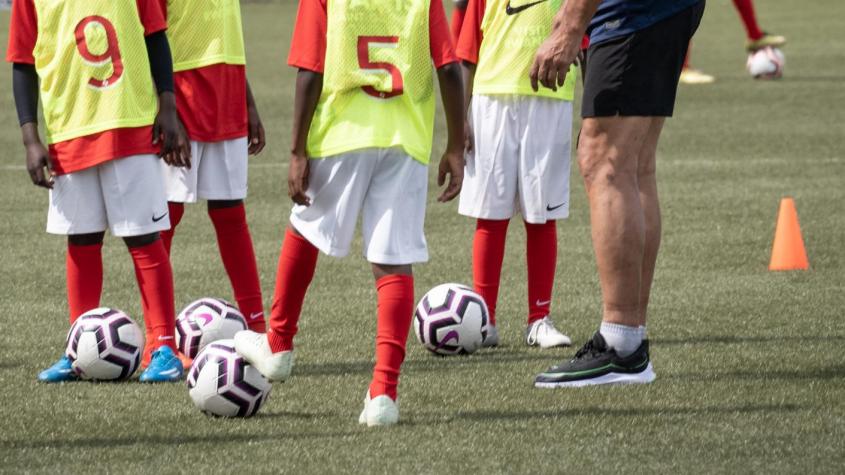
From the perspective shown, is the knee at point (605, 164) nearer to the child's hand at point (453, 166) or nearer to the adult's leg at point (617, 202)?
the adult's leg at point (617, 202)

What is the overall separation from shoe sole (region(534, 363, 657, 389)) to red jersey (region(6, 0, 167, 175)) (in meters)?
1.85

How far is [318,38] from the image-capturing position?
18.2 feet

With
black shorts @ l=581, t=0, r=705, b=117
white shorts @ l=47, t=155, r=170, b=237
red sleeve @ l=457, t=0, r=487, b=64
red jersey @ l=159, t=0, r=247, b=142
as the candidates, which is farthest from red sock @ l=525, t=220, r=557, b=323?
white shorts @ l=47, t=155, r=170, b=237

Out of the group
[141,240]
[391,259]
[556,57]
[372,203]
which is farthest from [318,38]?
[141,240]

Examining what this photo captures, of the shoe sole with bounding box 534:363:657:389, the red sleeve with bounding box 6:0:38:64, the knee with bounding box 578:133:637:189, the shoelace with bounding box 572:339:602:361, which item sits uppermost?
the red sleeve with bounding box 6:0:38:64

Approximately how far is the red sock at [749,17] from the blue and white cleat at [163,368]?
14.1 meters

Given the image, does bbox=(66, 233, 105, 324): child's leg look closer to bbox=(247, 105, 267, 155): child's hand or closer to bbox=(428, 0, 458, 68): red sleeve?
bbox=(247, 105, 267, 155): child's hand

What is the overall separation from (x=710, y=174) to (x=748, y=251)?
132 inches

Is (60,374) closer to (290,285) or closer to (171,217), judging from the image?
(171,217)

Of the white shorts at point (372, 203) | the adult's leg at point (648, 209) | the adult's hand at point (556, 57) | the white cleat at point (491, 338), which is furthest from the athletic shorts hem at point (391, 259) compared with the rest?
the white cleat at point (491, 338)

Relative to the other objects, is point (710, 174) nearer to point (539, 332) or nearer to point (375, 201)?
point (539, 332)

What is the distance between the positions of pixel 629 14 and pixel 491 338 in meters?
1.70

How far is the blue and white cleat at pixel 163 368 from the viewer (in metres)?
6.46

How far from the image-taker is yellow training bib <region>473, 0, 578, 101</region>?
24.2 ft
